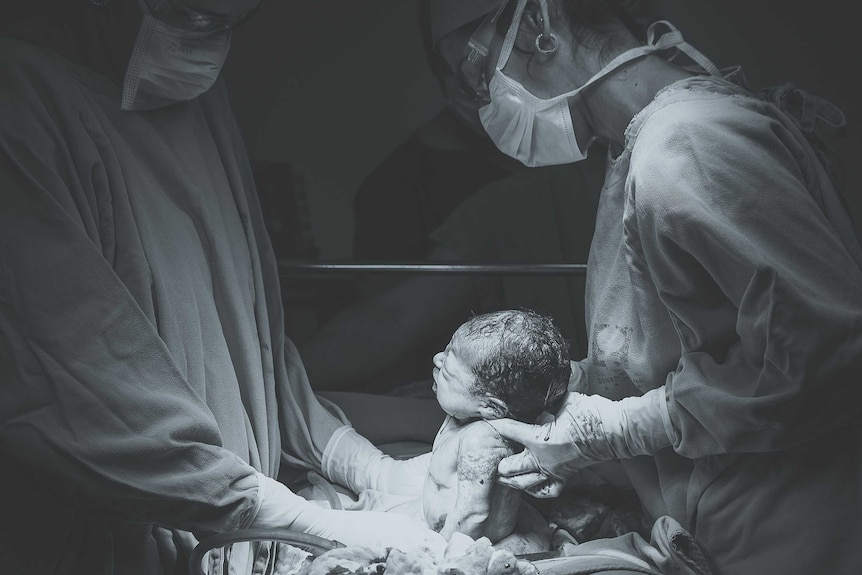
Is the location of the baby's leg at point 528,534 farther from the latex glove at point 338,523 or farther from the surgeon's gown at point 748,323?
the surgeon's gown at point 748,323

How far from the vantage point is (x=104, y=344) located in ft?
5.41

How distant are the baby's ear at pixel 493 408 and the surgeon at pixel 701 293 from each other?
7 centimetres

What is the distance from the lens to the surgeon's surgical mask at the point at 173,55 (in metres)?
1.88

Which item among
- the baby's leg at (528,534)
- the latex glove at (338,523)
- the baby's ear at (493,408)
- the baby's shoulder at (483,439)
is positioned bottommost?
the baby's leg at (528,534)

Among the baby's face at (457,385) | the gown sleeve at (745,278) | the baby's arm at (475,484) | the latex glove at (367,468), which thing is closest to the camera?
the gown sleeve at (745,278)

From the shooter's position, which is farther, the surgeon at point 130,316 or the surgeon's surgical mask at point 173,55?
the surgeon's surgical mask at point 173,55

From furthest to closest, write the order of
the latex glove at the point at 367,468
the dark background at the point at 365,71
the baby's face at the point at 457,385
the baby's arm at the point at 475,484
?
the dark background at the point at 365,71 < the latex glove at the point at 367,468 < the baby's face at the point at 457,385 < the baby's arm at the point at 475,484

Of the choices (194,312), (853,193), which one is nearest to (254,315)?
(194,312)

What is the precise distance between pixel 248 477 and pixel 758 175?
1170mm

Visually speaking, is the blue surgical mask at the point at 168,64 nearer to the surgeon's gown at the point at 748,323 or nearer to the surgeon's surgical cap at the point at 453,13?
the surgeon's surgical cap at the point at 453,13

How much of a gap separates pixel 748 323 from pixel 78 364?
1.23 meters

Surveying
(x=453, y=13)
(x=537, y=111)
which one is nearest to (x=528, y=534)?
(x=537, y=111)

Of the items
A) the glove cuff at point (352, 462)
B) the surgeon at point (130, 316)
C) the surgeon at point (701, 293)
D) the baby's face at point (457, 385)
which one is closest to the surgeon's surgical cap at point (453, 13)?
the surgeon at point (701, 293)

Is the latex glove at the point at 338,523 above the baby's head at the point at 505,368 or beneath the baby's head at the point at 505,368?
beneath
